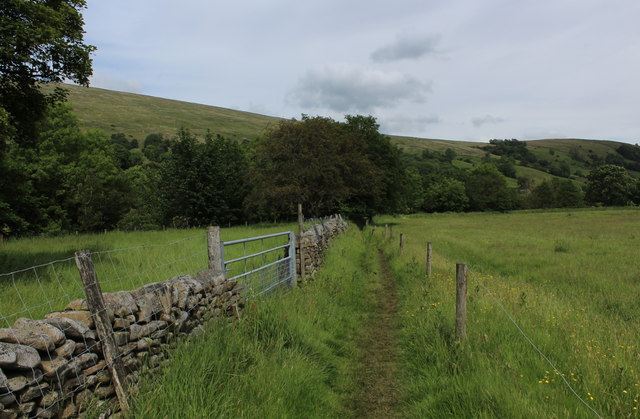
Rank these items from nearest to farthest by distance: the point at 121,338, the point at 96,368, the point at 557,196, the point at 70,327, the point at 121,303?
the point at 70,327, the point at 96,368, the point at 121,338, the point at 121,303, the point at 557,196

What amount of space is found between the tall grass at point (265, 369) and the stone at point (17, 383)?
1.07 m

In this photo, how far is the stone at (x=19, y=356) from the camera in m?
2.39

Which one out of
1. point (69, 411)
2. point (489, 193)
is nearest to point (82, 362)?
point (69, 411)

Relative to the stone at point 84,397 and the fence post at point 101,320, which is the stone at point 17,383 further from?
the fence post at point 101,320

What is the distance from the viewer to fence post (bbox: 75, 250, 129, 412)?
3244 millimetres

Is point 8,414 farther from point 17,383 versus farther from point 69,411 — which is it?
point 69,411

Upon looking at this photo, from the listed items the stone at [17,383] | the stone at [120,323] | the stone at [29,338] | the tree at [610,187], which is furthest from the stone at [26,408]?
the tree at [610,187]

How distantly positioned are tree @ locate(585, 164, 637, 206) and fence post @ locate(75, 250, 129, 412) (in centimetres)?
10260

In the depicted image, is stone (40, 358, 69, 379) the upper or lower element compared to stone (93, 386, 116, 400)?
upper

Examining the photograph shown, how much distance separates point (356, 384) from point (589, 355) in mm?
3002

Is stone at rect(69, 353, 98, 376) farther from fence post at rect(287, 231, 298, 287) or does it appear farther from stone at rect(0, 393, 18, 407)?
fence post at rect(287, 231, 298, 287)

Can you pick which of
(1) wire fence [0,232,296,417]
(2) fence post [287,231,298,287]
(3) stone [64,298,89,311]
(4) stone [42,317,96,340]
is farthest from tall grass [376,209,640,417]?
(3) stone [64,298,89,311]

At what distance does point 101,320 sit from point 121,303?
1.24 feet

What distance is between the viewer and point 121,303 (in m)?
3.66
